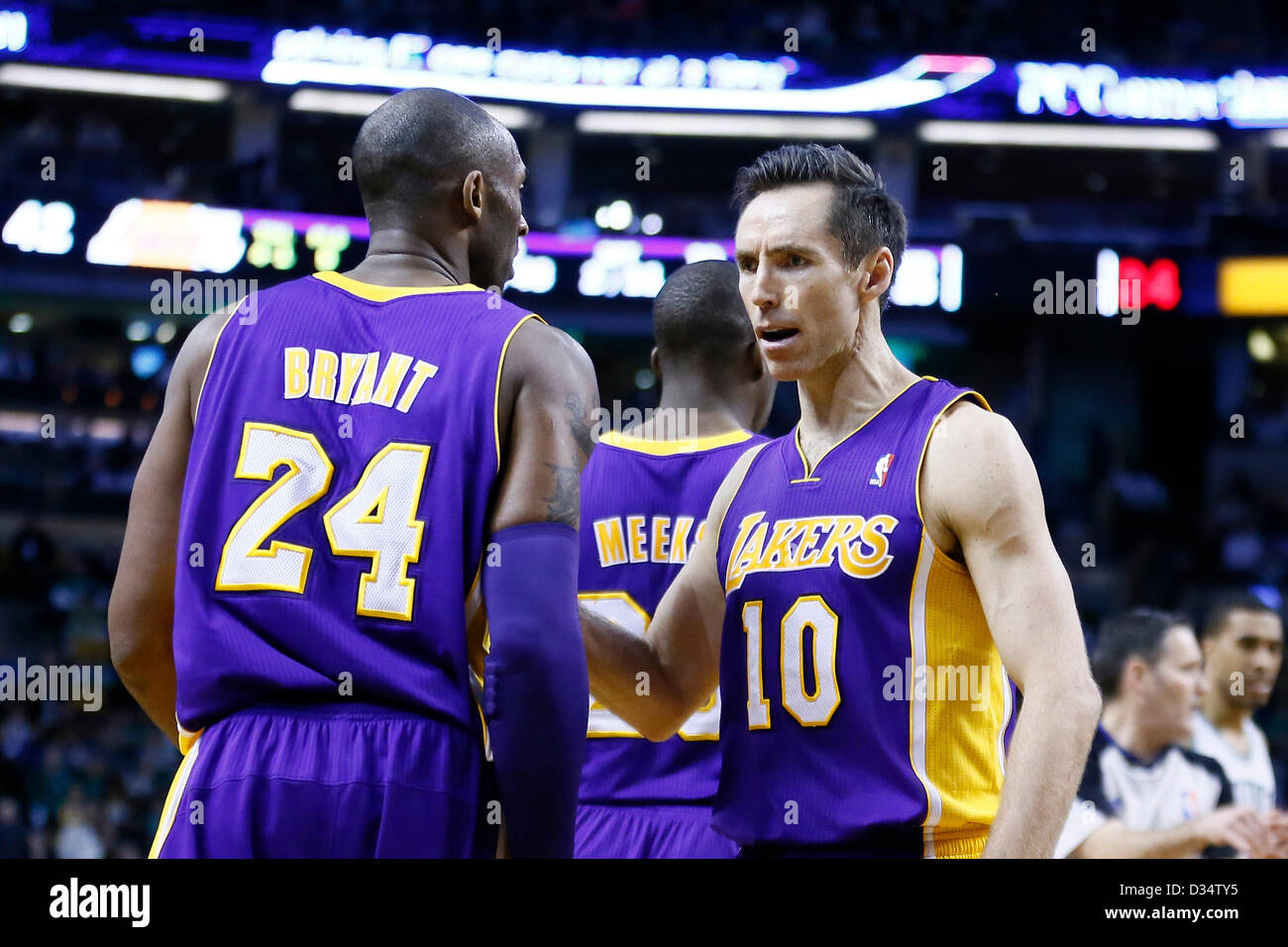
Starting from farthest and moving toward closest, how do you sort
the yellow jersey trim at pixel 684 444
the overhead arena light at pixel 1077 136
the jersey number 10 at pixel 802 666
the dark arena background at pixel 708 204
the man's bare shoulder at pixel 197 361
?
1. the overhead arena light at pixel 1077 136
2. the dark arena background at pixel 708 204
3. the yellow jersey trim at pixel 684 444
4. the jersey number 10 at pixel 802 666
5. the man's bare shoulder at pixel 197 361

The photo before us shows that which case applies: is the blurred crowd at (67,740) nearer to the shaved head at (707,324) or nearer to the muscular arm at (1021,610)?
the shaved head at (707,324)

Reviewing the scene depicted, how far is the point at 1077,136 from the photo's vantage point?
20.5 m

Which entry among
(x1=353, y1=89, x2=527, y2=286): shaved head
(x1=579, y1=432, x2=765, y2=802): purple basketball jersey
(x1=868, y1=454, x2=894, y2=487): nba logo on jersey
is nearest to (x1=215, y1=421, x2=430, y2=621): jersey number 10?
(x1=353, y1=89, x2=527, y2=286): shaved head

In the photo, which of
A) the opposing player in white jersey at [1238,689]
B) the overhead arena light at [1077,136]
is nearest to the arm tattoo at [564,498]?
the opposing player in white jersey at [1238,689]

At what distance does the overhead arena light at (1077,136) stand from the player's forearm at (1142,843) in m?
17.2

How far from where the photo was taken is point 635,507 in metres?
3.96

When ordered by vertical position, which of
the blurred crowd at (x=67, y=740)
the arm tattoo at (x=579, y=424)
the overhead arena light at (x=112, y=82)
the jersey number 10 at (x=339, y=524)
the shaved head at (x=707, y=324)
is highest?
the overhead arena light at (x=112, y=82)

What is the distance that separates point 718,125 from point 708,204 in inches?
52.2

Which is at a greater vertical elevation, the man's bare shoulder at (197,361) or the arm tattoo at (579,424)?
the man's bare shoulder at (197,361)

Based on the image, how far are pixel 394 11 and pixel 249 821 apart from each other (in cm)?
1978

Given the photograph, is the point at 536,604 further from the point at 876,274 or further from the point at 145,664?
the point at 876,274

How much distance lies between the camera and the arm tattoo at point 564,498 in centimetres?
244

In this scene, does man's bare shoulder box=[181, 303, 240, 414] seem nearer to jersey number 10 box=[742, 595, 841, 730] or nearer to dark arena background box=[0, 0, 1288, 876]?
jersey number 10 box=[742, 595, 841, 730]

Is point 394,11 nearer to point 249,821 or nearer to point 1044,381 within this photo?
point 1044,381
